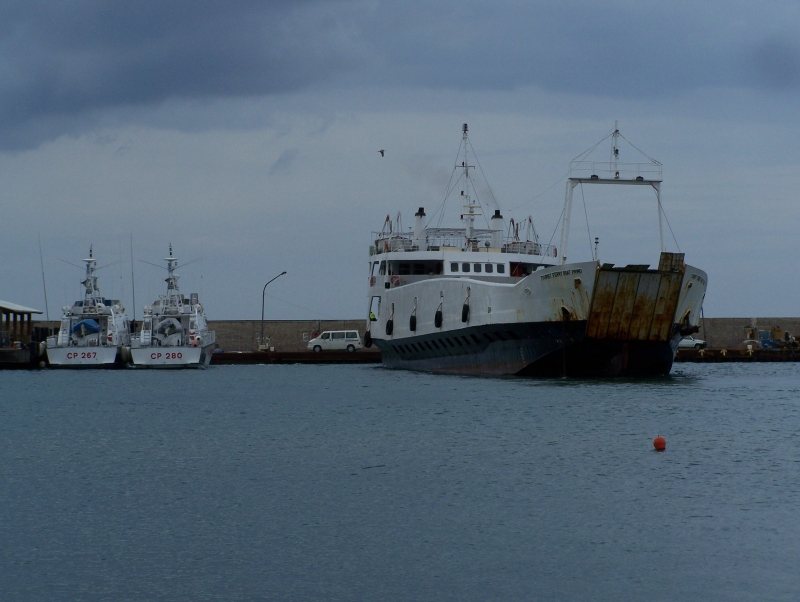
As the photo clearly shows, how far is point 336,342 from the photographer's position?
259ft

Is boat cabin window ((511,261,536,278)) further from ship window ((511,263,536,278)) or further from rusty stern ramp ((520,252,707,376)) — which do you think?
rusty stern ramp ((520,252,707,376))

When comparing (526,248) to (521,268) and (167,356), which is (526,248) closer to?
(521,268)

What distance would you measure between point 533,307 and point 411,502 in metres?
21.8

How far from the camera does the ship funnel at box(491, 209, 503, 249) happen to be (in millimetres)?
56406

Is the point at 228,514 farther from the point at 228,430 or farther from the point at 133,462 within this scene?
the point at 228,430

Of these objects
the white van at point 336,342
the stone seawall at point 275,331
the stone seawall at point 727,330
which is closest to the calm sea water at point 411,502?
the white van at point 336,342

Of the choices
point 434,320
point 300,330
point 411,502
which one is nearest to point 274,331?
point 300,330

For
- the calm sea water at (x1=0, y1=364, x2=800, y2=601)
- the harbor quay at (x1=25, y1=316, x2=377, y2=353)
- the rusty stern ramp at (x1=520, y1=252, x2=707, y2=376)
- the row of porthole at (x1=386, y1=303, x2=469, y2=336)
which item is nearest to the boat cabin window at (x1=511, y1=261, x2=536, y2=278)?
the row of porthole at (x1=386, y1=303, x2=469, y2=336)

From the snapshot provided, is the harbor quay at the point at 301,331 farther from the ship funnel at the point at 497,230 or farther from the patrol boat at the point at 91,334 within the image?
the ship funnel at the point at 497,230

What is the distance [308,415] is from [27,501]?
15331mm

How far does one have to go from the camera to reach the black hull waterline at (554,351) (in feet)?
129

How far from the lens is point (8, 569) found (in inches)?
567

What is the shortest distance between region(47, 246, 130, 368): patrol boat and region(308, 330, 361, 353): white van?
13707 mm

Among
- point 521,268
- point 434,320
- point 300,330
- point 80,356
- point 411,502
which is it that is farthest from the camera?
point 300,330
